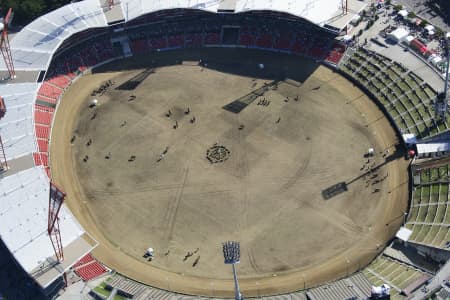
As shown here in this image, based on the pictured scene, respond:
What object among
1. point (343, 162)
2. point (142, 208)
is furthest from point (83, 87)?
point (343, 162)

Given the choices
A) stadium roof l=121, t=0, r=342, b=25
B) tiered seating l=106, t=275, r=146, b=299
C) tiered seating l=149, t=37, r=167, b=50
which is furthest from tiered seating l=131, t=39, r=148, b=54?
tiered seating l=106, t=275, r=146, b=299

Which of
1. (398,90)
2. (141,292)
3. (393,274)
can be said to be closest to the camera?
(393,274)

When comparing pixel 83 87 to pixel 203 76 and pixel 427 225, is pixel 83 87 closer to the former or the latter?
pixel 203 76

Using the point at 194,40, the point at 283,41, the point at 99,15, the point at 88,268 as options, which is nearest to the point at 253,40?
the point at 283,41

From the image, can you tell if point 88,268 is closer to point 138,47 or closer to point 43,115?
point 43,115

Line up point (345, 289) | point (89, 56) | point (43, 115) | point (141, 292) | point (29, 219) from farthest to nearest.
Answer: point (89, 56) → point (43, 115) → point (29, 219) → point (141, 292) → point (345, 289)

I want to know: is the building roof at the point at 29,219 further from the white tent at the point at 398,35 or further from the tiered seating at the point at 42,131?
the white tent at the point at 398,35
